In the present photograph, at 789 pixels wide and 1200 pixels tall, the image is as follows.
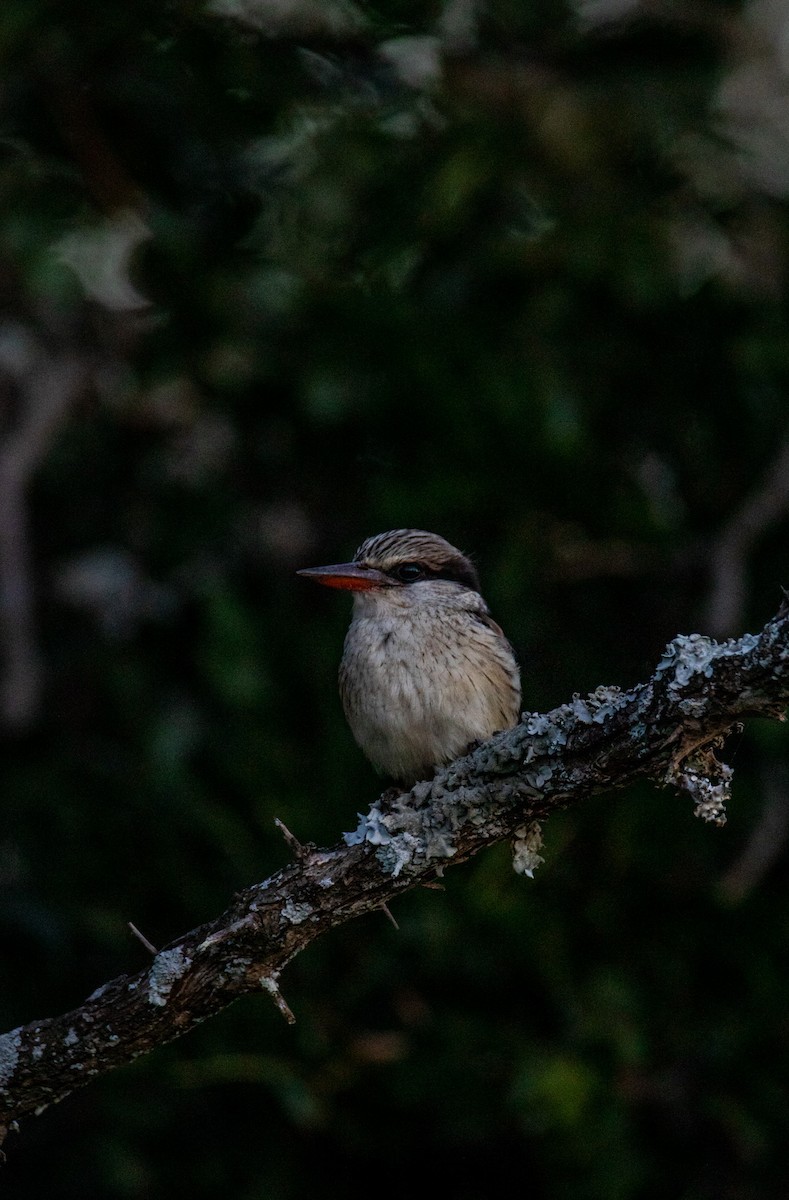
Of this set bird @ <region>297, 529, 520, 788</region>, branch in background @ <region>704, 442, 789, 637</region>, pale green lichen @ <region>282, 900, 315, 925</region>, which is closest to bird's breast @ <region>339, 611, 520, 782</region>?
bird @ <region>297, 529, 520, 788</region>

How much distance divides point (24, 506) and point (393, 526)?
153 cm

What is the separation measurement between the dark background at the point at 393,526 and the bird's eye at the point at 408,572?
489 mm

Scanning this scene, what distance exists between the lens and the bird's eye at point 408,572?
4.59m

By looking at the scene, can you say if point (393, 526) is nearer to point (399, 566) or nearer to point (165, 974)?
point (399, 566)

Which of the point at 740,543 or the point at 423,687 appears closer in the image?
the point at 423,687

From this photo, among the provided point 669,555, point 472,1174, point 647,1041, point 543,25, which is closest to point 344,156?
point 543,25

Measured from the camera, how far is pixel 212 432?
6.11 metres

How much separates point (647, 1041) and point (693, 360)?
231cm

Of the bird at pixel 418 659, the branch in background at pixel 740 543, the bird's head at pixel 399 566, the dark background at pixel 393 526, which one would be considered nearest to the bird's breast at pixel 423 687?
the bird at pixel 418 659

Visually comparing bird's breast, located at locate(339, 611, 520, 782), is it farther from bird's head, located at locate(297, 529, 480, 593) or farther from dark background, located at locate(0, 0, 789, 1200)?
dark background, located at locate(0, 0, 789, 1200)

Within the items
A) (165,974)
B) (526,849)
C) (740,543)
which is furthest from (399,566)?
(165,974)

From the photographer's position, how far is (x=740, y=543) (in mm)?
5230

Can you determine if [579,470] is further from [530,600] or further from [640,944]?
[640,944]

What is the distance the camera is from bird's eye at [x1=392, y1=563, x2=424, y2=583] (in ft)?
15.1
